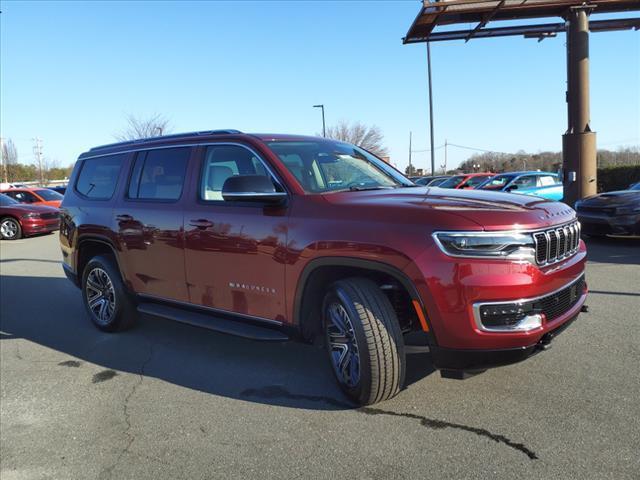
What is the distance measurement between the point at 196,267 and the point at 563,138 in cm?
1334

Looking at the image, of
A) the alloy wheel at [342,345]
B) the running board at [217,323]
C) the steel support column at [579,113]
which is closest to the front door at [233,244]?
the running board at [217,323]

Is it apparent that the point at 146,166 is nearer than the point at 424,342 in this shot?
No

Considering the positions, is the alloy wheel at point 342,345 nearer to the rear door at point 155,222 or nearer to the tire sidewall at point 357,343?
the tire sidewall at point 357,343

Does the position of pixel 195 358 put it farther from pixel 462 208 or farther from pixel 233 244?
pixel 462 208

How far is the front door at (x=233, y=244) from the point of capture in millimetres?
A: 3637

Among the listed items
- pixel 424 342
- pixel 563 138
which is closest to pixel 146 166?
pixel 424 342

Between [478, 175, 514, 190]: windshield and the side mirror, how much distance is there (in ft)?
39.4

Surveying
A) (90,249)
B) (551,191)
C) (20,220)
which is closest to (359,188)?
(90,249)

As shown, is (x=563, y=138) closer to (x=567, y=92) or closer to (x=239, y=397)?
(x=567, y=92)

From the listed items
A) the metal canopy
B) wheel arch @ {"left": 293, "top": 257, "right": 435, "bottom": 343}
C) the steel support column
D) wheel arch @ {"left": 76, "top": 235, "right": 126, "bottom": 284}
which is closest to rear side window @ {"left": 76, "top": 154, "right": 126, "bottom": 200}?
wheel arch @ {"left": 76, "top": 235, "right": 126, "bottom": 284}

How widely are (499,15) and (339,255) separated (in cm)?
1432

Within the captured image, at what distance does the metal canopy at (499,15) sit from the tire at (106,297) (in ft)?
39.4

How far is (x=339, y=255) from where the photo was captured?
3234 millimetres

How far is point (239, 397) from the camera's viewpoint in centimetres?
369
